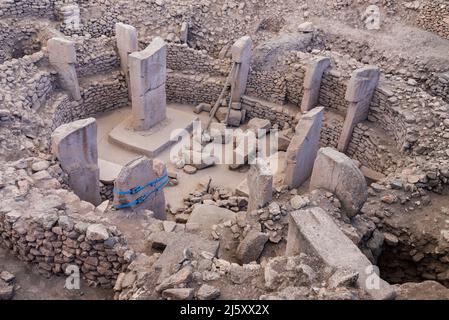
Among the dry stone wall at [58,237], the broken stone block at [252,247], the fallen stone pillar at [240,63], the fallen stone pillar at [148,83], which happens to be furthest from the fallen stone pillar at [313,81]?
the dry stone wall at [58,237]

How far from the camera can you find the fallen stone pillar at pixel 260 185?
20.3 feet

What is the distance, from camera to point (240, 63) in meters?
9.70

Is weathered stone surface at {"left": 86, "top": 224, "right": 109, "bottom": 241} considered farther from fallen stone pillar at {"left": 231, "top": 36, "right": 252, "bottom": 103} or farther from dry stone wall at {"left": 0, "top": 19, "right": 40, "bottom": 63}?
dry stone wall at {"left": 0, "top": 19, "right": 40, "bottom": 63}

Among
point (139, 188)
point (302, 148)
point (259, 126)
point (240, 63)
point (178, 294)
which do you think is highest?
point (240, 63)

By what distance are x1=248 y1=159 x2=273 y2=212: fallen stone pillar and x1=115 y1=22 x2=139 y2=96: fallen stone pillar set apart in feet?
16.4

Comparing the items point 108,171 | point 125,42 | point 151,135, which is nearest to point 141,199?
point 108,171

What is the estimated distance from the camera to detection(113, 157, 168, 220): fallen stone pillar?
5938 millimetres

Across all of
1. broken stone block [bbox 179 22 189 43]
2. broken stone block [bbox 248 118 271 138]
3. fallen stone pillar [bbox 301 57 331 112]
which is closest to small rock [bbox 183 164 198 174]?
broken stone block [bbox 248 118 271 138]

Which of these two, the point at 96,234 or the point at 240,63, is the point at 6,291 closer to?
the point at 96,234

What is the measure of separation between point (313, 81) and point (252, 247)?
15.7 feet

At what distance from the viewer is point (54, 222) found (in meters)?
4.95

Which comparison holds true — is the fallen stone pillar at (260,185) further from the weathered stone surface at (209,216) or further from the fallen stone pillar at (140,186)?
the fallen stone pillar at (140,186)

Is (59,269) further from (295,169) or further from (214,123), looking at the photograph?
(214,123)
